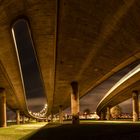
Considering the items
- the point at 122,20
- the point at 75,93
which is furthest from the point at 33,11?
the point at 75,93

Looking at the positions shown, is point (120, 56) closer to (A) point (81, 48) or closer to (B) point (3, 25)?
(A) point (81, 48)

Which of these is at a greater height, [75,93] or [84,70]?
[84,70]

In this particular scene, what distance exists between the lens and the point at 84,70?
3725cm

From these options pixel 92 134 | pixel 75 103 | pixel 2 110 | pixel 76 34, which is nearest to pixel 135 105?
pixel 75 103

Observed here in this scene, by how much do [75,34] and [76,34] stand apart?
3.3 inches

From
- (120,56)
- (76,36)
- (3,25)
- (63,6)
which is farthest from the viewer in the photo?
(120,56)

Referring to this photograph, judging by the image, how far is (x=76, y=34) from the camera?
23688mm

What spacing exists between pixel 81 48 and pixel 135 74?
16431 mm

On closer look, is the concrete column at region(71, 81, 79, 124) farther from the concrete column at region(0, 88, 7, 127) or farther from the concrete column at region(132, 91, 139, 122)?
the concrete column at region(132, 91, 139, 122)

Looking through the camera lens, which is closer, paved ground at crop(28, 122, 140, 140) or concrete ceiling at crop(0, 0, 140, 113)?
paved ground at crop(28, 122, 140, 140)

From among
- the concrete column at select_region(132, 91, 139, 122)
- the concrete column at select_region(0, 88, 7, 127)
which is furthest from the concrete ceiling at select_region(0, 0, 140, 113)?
the concrete column at select_region(132, 91, 139, 122)

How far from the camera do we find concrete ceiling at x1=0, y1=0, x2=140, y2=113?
18391mm

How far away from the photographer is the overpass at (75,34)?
727 inches

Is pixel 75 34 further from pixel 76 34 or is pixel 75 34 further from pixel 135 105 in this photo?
pixel 135 105
